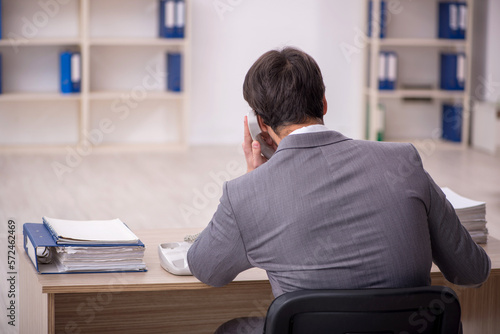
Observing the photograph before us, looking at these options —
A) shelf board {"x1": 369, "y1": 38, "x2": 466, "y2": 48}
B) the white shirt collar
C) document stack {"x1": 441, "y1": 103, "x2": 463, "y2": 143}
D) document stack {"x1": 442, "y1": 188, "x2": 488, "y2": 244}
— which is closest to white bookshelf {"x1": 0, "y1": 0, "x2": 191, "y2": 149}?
shelf board {"x1": 369, "y1": 38, "x2": 466, "y2": 48}

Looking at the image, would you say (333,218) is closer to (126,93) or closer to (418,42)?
(126,93)

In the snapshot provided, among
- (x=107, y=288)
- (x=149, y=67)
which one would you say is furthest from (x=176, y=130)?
(x=107, y=288)

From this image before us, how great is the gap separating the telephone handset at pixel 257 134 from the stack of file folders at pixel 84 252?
364mm

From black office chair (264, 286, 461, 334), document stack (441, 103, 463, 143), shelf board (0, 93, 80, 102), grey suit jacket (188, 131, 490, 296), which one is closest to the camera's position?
black office chair (264, 286, 461, 334)

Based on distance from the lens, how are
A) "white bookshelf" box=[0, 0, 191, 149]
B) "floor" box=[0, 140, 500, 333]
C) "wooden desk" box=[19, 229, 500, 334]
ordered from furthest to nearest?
"white bookshelf" box=[0, 0, 191, 149] → "floor" box=[0, 140, 500, 333] → "wooden desk" box=[19, 229, 500, 334]

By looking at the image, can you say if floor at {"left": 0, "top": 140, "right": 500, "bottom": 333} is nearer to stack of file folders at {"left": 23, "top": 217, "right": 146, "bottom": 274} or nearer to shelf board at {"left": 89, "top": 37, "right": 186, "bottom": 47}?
shelf board at {"left": 89, "top": 37, "right": 186, "bottom": 47}

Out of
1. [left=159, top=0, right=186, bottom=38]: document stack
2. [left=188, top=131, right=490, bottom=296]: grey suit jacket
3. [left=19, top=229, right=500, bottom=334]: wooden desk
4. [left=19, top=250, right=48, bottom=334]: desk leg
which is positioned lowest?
[left=19, top=229, right=500, bottom=334]: wooden desk

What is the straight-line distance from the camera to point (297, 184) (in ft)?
4.43

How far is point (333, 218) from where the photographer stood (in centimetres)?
132

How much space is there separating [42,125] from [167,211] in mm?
2613

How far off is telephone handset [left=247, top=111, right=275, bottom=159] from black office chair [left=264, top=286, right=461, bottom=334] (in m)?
0.48

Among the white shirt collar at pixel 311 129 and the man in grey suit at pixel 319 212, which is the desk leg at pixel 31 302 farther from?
the white shirt collar at pixel 311 129

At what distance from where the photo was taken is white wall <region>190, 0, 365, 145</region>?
654cm

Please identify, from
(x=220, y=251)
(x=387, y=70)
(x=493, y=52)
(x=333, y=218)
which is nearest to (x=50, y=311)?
(x=220, y=251)
